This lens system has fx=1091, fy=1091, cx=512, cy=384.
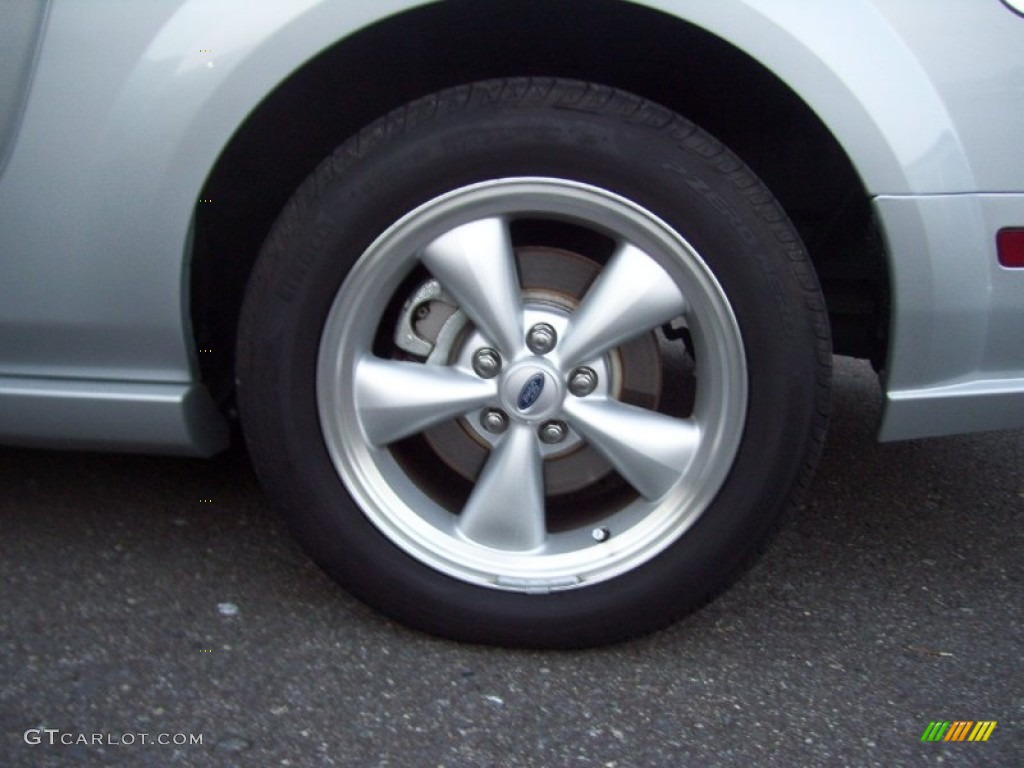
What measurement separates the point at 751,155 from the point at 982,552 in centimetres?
93

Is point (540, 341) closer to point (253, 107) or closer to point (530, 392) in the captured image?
point (530, 392)

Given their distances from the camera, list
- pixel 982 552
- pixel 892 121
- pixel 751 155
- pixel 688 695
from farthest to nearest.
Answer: pixel 982 552 → pixel 751 155 → pixel 688 695 → pixel 892 121

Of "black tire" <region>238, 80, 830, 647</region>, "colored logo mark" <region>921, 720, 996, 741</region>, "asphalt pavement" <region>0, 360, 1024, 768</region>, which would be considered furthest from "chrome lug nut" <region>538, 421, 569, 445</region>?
"colored logo mark" <region>921, 720, 996, 741</region>

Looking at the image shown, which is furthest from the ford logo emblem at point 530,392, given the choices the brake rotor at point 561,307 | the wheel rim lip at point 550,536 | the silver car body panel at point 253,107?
the silver car body panel at point 253,107

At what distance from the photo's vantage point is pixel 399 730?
1578mm

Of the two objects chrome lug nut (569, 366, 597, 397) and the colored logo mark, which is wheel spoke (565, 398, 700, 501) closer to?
chrome lug nut (569, 366, 597, 397)

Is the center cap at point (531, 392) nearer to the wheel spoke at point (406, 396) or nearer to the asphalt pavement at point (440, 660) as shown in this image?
the wheel spoke at point (406, 396)

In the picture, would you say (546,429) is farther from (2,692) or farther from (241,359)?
(2,692)

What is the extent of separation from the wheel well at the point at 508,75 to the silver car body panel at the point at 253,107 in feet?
0.24

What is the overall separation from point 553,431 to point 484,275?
0.93 feet

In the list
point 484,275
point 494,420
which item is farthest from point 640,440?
point 484,275

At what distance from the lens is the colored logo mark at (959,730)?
63.2 inches

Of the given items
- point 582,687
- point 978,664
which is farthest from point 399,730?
point 978,664

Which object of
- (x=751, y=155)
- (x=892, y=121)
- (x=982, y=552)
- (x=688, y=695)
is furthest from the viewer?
(x=982, y=552)
